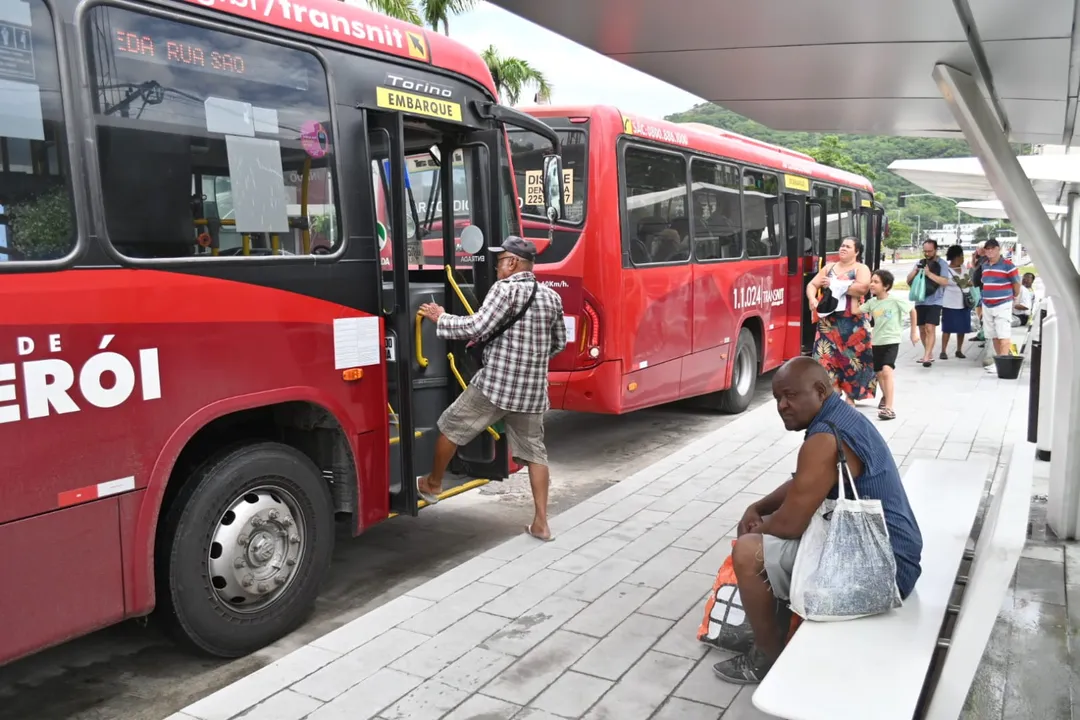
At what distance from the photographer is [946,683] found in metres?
2.66

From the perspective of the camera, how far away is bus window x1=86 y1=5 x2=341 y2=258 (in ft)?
11.3

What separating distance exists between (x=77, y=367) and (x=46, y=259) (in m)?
0.40

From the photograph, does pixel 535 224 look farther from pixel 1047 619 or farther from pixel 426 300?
pixel 1047 619

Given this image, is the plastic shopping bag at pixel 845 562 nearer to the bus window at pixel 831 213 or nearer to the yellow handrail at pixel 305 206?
the yellow handrail at pixel 305 206

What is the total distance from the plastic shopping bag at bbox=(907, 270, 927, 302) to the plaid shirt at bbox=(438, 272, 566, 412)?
30.9ft

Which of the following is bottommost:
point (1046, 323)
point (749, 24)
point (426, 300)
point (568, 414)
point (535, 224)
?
point (568, 414)

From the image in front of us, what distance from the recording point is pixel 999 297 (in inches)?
456

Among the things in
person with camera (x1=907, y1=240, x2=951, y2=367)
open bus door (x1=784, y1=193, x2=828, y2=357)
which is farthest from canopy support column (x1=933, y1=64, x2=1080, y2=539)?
person with camera (x1=907, y1=240, x2=951, y2=367)

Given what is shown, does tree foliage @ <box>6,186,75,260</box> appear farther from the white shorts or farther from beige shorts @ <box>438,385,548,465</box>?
the white shorts

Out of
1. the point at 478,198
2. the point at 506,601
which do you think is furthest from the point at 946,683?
the point at 478,198

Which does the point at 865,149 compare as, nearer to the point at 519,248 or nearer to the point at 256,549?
the point at 519,248

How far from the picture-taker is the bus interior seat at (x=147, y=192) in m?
3.41

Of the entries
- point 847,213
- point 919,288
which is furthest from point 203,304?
point 847,213

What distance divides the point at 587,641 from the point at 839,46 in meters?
2.94
